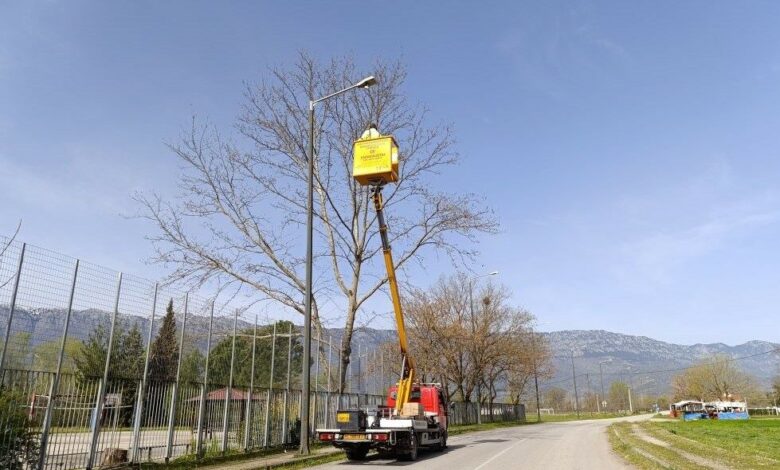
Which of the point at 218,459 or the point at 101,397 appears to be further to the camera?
the point at 218,459

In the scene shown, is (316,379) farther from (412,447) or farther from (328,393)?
(412,447)

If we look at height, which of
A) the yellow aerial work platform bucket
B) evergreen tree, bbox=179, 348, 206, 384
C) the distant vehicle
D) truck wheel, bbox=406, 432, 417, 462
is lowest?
the distant vehicle

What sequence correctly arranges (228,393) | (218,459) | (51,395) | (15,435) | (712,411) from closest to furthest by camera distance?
(15,435) → (51,395) → (218,459) → (228,393) → (712,411)

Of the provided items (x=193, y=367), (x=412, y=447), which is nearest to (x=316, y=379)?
(x=412, y=447)

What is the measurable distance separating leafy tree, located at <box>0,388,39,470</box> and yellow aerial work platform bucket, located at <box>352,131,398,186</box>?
32.7 feet

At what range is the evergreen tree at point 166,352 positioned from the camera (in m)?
14.3

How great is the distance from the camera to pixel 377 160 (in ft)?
52.8

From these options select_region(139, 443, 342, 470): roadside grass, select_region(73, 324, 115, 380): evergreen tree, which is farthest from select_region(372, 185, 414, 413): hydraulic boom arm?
select_region(73, 324, 115, 380): evergreen tree

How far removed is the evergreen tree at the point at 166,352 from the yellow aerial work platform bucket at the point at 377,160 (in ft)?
21.9

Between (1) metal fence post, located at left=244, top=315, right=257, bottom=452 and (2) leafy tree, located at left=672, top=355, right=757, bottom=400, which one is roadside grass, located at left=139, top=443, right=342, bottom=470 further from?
(2) leafy tree, located at left=672, top=355, right=757, bottom=400

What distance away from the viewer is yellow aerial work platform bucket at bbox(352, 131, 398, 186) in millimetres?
15984

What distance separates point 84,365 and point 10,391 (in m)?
1.81

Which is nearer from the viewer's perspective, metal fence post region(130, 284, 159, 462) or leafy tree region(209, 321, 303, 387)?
metal fence post region(130, 284, 159, 462)

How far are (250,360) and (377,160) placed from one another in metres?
8.33
